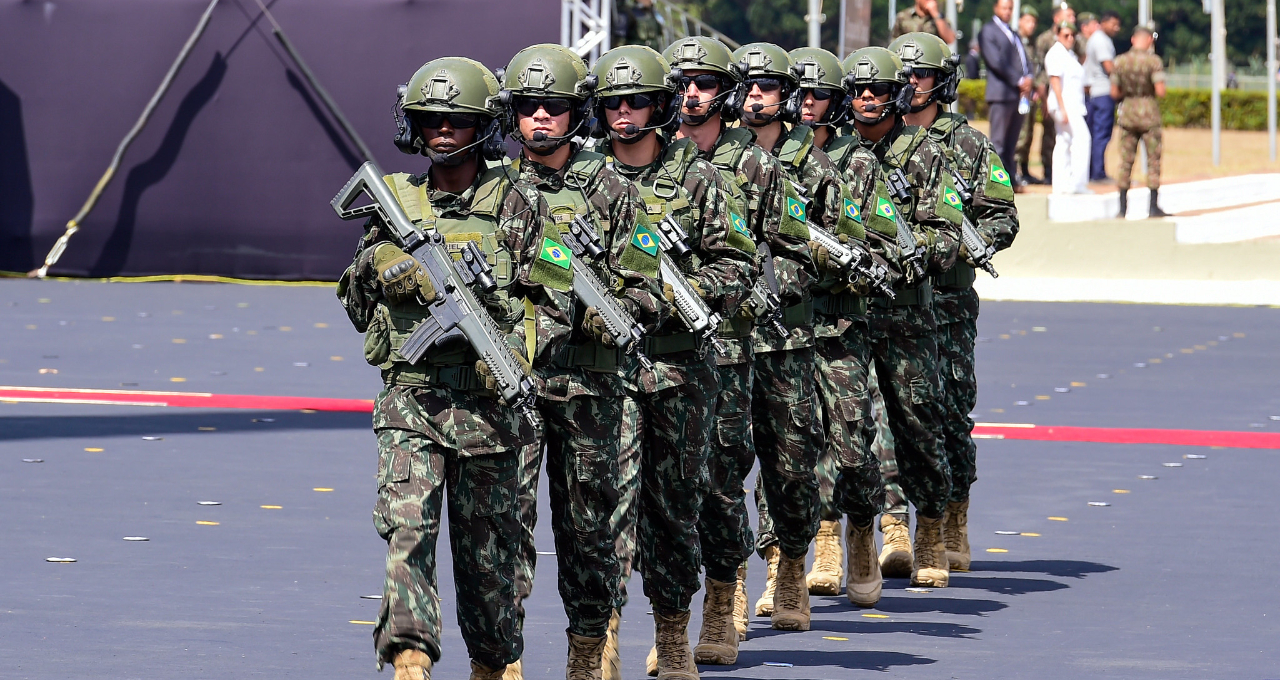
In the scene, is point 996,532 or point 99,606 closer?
point 99,606

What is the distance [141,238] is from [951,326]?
14768 millimetres

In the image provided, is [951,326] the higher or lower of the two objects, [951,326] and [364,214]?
the lower

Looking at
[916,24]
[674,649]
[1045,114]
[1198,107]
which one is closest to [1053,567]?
[674,649]

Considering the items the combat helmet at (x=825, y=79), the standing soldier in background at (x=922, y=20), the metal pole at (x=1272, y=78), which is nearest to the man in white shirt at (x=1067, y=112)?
the standing soldier in background at (x=922, y=20)

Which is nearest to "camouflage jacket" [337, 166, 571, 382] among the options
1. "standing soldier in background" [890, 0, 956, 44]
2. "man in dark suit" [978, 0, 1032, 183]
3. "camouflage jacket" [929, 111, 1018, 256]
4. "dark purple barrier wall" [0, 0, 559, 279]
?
"camouflage jacket" [929, 111, 1018, 256]

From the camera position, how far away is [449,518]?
5.92 metres

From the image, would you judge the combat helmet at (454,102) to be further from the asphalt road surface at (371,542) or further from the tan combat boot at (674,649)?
the asphalt road surface at (371,542)

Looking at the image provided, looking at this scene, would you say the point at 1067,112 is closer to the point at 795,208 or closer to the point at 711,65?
the point at 795,208

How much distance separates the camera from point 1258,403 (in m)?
14.8

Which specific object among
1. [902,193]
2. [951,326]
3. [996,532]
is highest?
[902,193]

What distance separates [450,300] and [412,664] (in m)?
1.03

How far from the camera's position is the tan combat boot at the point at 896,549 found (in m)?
9.29

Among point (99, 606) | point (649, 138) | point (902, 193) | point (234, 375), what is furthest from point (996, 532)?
point (234, 375)

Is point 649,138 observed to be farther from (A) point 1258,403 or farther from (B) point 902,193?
(A) point 1258,403
